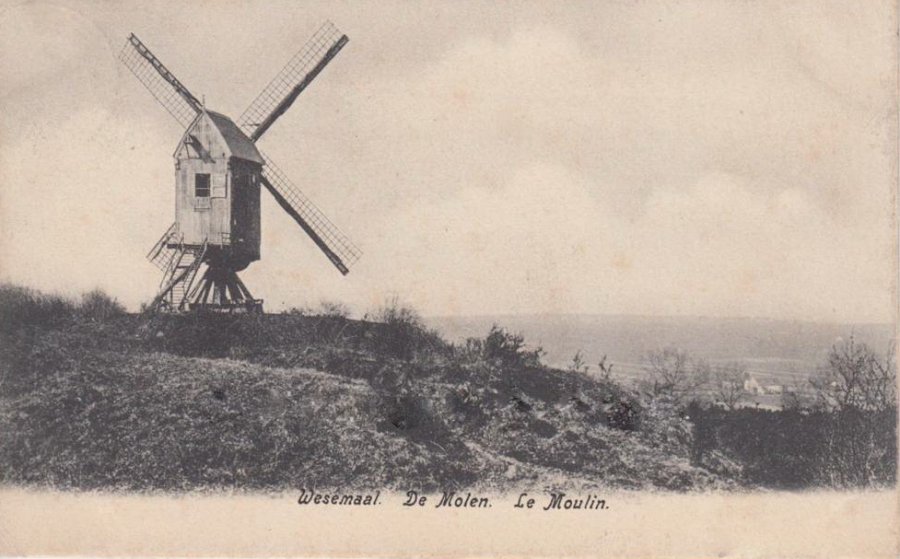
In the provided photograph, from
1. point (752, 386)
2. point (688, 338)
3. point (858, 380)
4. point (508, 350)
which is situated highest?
point (688, 338)

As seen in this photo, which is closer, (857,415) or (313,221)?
(857,415)

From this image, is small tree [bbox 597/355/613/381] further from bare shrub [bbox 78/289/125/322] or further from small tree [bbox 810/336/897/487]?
bare shrub [bbox 78/289/125/322]

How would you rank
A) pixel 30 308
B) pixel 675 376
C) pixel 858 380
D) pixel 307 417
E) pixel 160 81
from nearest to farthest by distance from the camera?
pixel 307 417 → pixel 858 380 → pixel 30 308 → pixel 675 376 → pixel 160 81

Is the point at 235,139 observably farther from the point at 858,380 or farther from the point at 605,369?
the point at 858,380

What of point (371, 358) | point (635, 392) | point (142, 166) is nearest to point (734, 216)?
point (635, 392)

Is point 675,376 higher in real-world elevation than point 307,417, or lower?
higher

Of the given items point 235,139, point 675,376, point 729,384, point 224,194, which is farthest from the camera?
point 224,194

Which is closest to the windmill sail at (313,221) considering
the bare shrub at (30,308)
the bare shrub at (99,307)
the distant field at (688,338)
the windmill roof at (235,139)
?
the windmill roof at (235,139)

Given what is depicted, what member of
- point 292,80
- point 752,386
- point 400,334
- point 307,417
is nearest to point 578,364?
point 752,386
